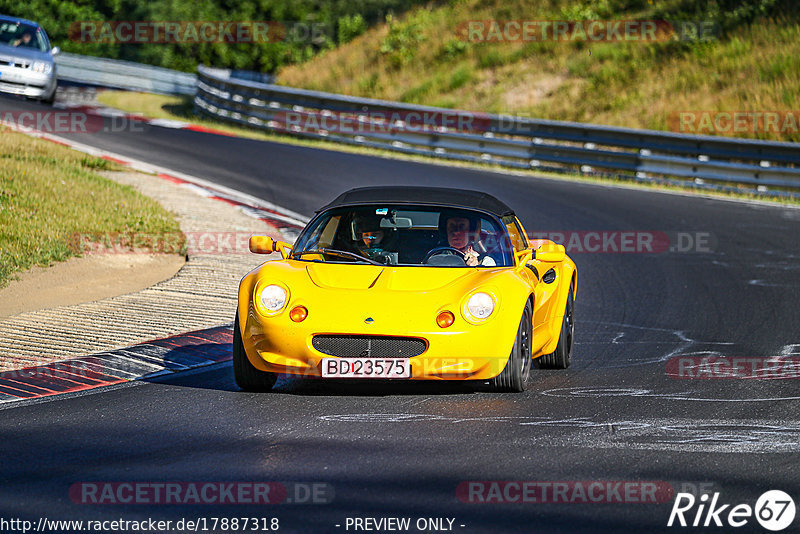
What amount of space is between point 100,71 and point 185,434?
113 feet

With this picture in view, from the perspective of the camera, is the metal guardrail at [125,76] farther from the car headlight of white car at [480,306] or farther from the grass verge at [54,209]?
the car headlight of white car at [480,306]

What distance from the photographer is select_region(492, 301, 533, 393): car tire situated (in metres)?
7.11

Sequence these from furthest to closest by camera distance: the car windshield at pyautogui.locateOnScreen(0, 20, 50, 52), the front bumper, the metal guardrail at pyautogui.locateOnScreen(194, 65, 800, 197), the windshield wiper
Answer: the car windshield at pyautogui.locateOnScreen(0, 20, 50, 52), the front bumper, the metal guardrail at pyautogui.locateOnScreen(194, 65, 800, 197), the windshield wiper

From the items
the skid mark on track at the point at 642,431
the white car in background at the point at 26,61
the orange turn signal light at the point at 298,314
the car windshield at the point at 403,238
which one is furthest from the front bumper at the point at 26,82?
the skid mark on track at the point at 642,431

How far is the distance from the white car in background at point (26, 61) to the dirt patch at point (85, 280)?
547 inches

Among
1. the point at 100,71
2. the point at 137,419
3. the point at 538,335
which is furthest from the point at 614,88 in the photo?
the point at 137,419

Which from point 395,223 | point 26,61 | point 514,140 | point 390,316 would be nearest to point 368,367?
point 390,316

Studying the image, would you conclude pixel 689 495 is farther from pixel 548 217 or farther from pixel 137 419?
pixel 548 217

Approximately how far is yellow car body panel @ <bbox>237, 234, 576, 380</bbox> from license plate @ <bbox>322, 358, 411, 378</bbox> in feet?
0.17

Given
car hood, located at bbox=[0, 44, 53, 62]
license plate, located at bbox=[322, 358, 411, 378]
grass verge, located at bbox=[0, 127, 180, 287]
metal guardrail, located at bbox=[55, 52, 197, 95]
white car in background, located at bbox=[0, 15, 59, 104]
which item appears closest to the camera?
license plate, located at bbox=[322, 358, 411, 378]

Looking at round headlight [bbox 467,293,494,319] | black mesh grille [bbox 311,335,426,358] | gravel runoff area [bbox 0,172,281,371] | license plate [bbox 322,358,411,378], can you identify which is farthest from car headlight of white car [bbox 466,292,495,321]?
gravel runoff area [bbox 0,172,281,371]

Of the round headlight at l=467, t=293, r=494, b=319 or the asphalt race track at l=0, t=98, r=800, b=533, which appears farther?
the round headlight at l=467, t=293, r=494, b=319

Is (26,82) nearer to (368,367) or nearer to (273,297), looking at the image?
(273,297)

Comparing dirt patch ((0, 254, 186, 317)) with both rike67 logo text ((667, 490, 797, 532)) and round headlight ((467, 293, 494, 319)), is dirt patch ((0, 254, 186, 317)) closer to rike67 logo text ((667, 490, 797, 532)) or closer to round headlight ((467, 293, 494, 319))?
round headlight ((467, 293, 494, 319))
